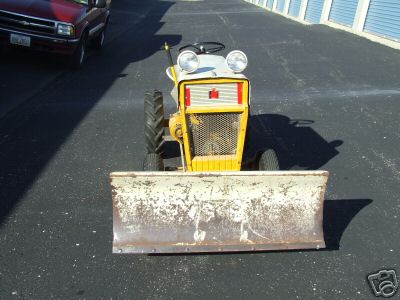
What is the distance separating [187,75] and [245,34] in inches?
532

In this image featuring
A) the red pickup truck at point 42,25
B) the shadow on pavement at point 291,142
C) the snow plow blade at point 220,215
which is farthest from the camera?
the red pickup truck at point 42,25

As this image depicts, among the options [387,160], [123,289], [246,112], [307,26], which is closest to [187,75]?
[246,112]

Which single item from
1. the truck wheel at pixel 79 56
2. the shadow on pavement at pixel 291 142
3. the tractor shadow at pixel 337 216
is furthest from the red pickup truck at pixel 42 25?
the tractor shadow at pixel 337 216

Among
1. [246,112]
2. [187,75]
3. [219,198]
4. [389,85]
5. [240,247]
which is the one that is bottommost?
[389,85]

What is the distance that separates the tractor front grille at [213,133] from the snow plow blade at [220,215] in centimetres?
67

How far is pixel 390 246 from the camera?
376cm

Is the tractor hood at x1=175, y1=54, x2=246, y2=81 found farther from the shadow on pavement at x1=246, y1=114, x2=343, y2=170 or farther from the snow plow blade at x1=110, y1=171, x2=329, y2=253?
the shadow on pavement at x1=246, y1=114, x2=343, y2=170

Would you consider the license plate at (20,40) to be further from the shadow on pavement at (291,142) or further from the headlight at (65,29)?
the shadow on pavement at (291,142)

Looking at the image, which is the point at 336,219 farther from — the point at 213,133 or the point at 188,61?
the point at 188,61

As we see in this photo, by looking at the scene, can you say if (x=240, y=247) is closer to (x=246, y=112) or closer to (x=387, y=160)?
(x=246, y=112)

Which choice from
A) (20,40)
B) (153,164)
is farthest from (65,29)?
(153,164)

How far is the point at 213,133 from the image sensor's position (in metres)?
3.98

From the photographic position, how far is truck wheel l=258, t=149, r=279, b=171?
409 cm

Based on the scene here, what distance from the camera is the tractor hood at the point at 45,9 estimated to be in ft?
29.5
